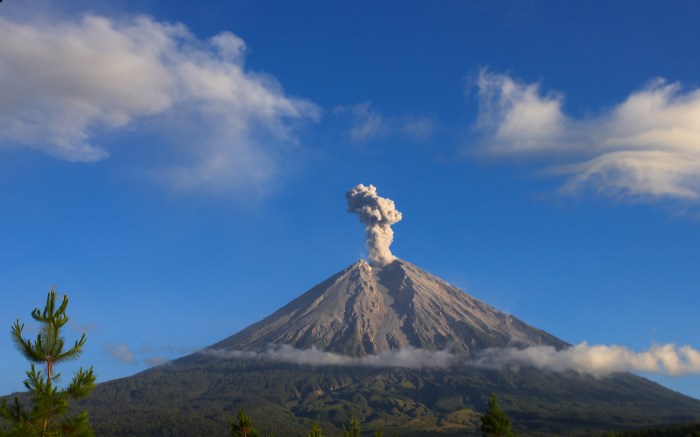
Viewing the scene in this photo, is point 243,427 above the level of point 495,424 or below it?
above

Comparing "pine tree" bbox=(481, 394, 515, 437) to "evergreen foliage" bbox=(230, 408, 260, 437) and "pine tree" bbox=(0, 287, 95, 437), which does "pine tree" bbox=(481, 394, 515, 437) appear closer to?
"evergreen foliage" bbox=(230, 408, 260, 437)

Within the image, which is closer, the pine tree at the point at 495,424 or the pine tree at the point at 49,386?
the pine tree at the point at 49,386

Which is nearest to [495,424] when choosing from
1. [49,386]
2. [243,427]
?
[243,427]

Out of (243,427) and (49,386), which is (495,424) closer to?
(243,427)

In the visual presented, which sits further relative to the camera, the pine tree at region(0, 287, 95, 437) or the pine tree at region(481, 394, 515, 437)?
the pine tree at region(481, 394, 515, 437)

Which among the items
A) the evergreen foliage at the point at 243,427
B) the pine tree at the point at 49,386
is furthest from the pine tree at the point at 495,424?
the pine tree at the point at 49,386

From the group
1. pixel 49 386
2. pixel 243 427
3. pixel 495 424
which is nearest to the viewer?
pixel 49 386

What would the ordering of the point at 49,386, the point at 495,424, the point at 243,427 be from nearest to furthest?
the point at 49,386 → the point at 243,427 → the point at 495,424

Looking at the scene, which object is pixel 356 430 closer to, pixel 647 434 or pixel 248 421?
pixel 248 421

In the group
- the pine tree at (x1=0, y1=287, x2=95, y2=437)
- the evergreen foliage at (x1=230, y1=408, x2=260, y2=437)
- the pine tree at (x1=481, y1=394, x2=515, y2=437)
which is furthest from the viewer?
the pine tree at (x1=481, y1=394, x2=515, y2=437)

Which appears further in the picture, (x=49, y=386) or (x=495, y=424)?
(x=495, y=424)

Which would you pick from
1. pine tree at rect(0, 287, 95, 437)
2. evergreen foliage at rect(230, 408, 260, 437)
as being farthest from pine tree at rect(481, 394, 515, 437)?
pine tree at rect(0, 287, 95, 437)

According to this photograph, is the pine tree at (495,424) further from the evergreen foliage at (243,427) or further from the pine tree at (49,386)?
the pine tree at (49,386)
